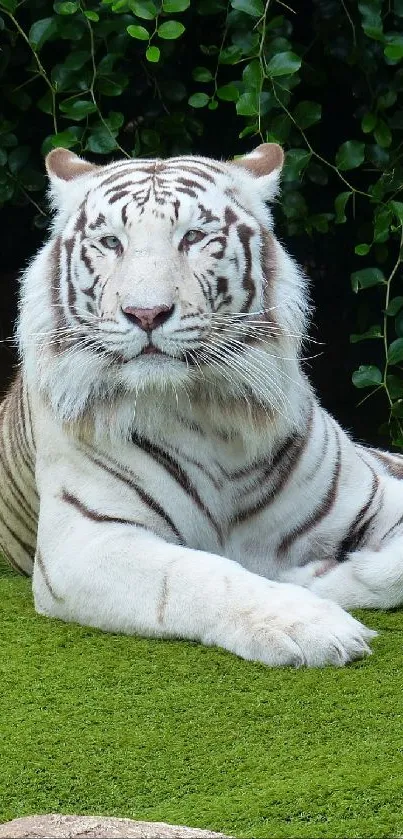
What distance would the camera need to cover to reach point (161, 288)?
3.01 metres

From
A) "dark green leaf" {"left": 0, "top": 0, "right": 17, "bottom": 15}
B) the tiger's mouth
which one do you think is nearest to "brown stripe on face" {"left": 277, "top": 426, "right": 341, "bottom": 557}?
the tiger's mouth

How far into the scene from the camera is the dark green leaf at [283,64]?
436 centimetres

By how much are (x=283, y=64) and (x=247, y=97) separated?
0.55 ft

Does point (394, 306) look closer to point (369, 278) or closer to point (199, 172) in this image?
point (369, 278)

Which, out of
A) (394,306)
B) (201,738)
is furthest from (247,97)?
(201,738)

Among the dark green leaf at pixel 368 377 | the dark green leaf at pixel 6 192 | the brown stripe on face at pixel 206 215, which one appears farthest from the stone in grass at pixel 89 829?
the dark green leaf at pixel 6 192

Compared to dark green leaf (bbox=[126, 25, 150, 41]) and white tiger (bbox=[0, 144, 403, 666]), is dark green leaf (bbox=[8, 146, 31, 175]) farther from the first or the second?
white tiger (bbox=[0, 144, 403, 666])

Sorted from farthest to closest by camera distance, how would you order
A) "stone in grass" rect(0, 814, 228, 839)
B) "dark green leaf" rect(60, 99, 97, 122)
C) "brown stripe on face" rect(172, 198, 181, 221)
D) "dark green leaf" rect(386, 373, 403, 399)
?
"dark green leaf" rect(386, 373, 403, 399), "dark green leaf" rect(60, 99, 97, 122), "brown stripe on face" rect(172, 198, 181, 221), "stone in grass" rect(0, 814, 228, 839)

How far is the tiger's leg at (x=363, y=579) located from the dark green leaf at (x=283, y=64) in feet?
6.02

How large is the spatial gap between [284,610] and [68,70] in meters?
2.62

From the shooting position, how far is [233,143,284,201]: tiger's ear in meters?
3.55

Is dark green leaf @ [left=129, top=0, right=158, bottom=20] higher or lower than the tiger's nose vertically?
higher

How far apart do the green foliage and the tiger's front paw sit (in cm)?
212

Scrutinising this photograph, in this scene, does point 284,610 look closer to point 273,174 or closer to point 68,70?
point 273,174
